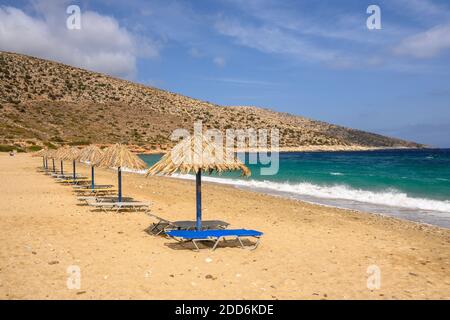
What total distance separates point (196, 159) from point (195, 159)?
23mm

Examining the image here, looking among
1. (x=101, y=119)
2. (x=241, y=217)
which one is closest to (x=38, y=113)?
(x=101, y=119)

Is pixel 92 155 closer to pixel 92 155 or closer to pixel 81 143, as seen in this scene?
pixel 92 155

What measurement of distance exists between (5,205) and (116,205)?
154 inches

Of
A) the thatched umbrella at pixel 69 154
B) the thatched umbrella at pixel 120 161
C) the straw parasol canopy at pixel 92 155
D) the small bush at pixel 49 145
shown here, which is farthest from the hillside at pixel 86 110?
the thatched umbrella at pixel 120 161

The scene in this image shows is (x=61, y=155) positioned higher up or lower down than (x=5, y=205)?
higher up

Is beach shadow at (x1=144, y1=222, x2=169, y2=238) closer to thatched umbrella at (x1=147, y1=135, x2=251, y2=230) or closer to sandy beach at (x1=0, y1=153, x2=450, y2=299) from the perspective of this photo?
sandy beach at (x1=0, y1=153, x2=450, y2=299)

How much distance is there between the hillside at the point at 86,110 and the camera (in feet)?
198

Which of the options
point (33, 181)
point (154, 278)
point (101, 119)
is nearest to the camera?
point (154, 278)

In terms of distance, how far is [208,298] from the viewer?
238 inches

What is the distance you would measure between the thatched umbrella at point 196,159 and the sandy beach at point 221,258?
170 cm

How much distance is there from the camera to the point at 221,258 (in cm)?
830

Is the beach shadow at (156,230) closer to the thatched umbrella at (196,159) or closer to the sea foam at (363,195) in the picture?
the thatched umbrella at (196,159)

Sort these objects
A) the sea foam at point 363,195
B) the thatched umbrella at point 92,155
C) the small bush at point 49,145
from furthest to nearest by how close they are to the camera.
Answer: the small bush at point 49,145, the sea foam at point 363,195, the thatched umbrella at point 92,155
